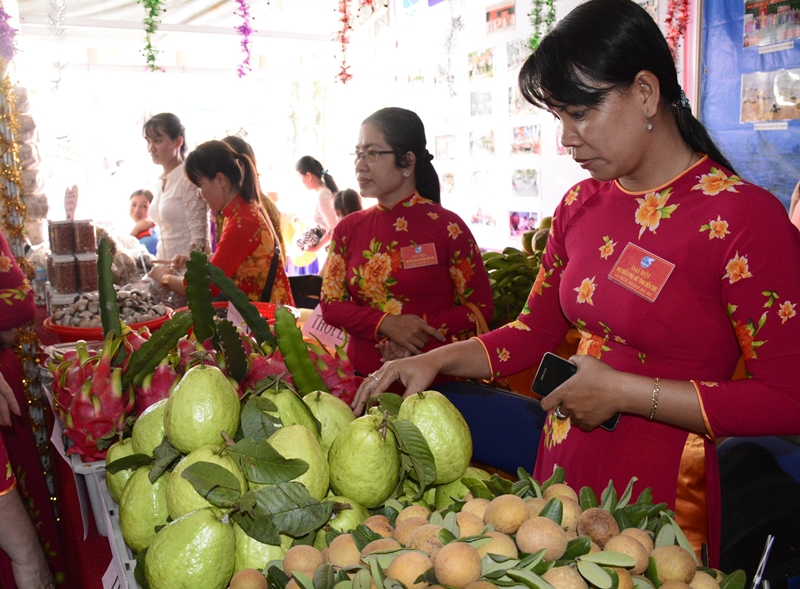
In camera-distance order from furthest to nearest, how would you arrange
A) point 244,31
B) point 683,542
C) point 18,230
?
point 244,31, point 18,230, point 683,542

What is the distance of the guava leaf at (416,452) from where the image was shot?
3.01 feet

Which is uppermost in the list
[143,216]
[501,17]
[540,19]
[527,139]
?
[501,17]

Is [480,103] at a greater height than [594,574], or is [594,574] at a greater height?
[480,103]

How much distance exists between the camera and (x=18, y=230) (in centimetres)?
263

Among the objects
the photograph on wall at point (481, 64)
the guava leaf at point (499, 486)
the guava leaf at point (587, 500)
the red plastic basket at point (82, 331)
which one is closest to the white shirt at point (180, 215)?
the red plastic basket at point (82, 331)

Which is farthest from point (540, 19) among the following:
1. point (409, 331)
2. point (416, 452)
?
point (416, 452)

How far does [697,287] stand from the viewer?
1172mm

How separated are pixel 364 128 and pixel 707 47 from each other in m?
2.18

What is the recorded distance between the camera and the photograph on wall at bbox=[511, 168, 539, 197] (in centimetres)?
520

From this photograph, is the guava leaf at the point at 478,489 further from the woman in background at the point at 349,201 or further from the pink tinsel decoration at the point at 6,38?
the woman in background at the point at 349,201

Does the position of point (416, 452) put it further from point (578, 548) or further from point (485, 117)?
point (485, 117)

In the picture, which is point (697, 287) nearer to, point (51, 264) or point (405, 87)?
point (51, 264)

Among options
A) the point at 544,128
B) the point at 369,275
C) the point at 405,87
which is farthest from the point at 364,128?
the point at 405,87

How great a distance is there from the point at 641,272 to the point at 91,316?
6.53 feet
